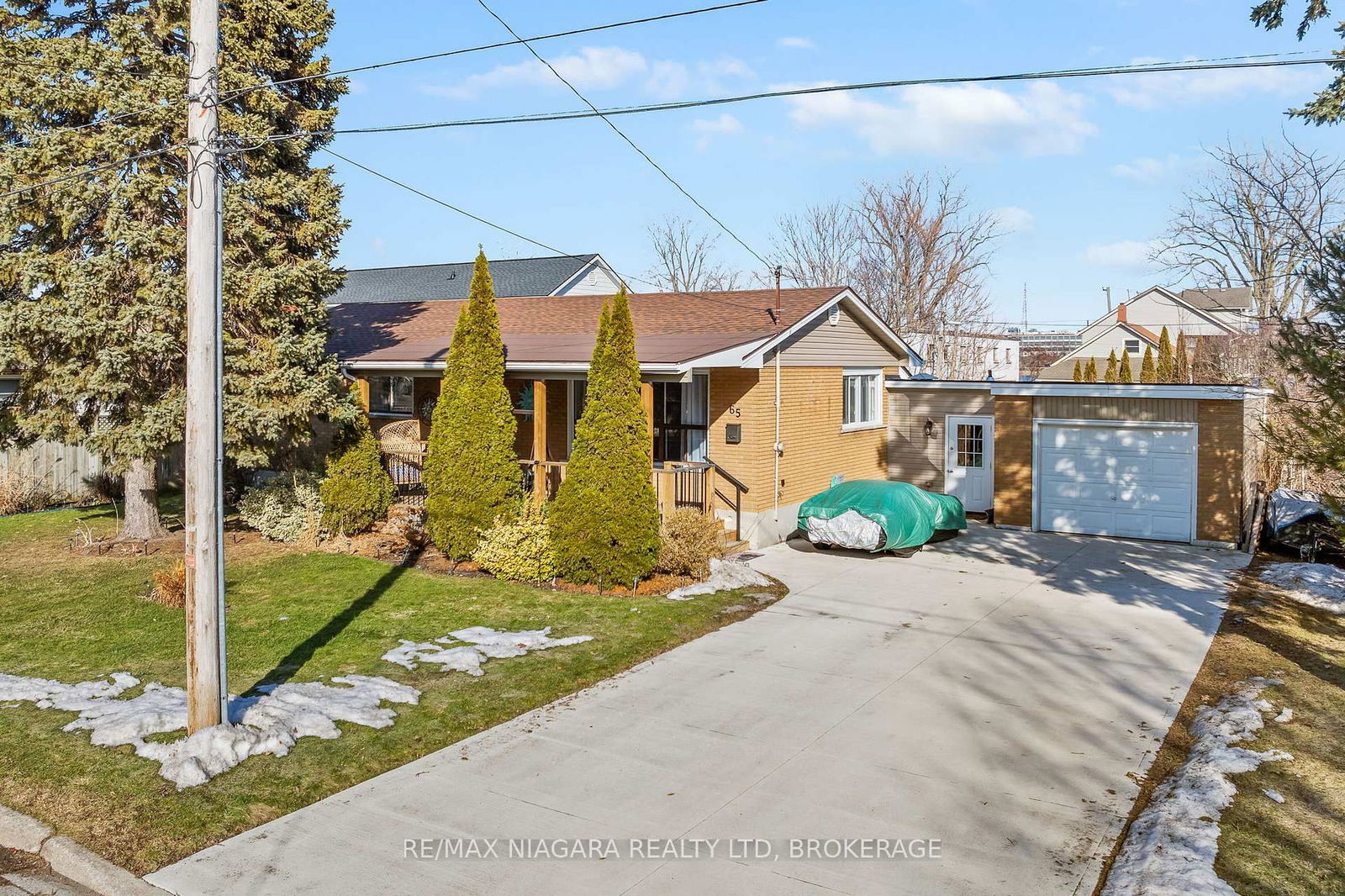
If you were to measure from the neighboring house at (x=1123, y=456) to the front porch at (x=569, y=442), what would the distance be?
223 inches

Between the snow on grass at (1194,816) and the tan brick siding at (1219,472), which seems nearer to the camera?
the snow on grass at (1194,816)

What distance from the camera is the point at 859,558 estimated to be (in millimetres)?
14734

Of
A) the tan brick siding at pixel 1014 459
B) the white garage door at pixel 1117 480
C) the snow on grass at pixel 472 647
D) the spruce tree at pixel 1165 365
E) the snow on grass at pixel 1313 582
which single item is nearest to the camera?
the snow on grass at pixel 472 647

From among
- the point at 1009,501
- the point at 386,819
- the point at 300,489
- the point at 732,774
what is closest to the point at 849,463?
the point at 1009,501

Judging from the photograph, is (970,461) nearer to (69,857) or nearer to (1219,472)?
(1219,472)

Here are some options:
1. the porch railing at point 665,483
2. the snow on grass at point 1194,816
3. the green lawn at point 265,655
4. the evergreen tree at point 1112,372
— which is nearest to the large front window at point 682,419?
the porch railing at point 665,483

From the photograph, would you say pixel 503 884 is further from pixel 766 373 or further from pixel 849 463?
pixel 849 463

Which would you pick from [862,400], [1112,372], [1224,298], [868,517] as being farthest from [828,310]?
[1224,298]

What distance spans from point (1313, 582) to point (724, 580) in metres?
7.93

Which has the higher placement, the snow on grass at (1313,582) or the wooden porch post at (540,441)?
the wooden porch post at (540,441)

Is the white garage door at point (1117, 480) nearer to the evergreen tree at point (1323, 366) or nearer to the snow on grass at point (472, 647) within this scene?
the evergreen tree at point (1323, 366)

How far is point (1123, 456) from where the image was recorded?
1666cm

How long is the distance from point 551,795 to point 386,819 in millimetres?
1067

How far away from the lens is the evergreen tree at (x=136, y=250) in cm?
1291
